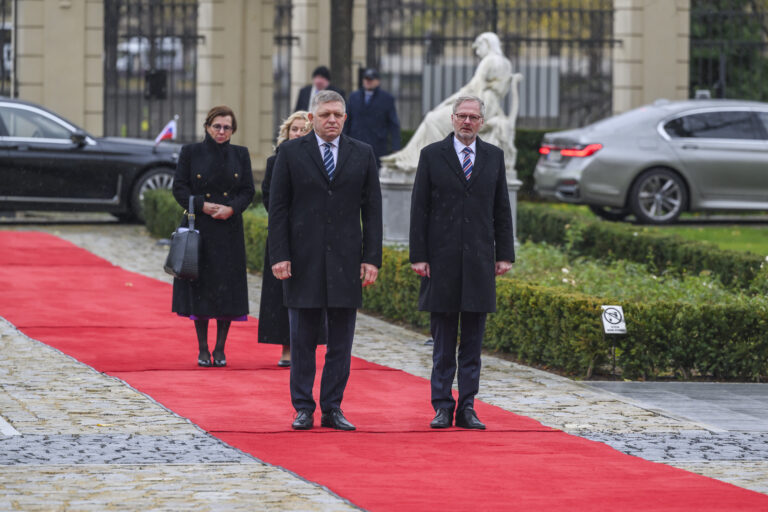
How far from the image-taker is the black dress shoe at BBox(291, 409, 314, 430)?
7.94 meters

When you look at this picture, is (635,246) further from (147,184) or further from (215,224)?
(147,184)

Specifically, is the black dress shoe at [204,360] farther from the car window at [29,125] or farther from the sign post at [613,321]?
the car window at [29,125]

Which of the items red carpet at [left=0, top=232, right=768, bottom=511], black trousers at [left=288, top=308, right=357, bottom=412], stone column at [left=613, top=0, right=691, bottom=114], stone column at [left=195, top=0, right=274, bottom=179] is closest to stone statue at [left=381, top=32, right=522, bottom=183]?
red carpet at [left=0, top=232, right=768, bottom=511]

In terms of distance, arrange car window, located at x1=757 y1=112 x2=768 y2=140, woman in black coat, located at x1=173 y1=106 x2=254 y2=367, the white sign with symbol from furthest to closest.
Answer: car window, located at x1=757 y1=112 x2=768 y2=140 < woman in black coat, located at x1=173 y1=106 x2=254 y2=367 < the white sign with symbol

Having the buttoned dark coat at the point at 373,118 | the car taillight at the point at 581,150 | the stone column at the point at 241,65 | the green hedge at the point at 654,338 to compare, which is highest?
the stone column at the point at 241,65

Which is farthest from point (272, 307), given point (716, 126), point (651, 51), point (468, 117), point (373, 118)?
point (651, 51)

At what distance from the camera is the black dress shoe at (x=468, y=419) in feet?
26.5

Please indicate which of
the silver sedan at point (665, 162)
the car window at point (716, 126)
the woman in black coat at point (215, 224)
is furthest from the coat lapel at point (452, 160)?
the car window at point (716, 126)

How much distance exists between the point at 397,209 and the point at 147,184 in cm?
542

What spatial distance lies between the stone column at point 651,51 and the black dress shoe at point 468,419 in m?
18.0

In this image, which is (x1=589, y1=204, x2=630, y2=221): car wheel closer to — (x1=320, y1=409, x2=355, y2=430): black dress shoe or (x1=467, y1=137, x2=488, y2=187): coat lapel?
(x1=467, y1=137, x2=488, y2=187): coat lapel

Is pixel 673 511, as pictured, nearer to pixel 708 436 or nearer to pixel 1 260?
pixel 708 436

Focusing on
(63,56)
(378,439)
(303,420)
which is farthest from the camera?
(63,56)

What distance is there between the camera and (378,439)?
7.73m
